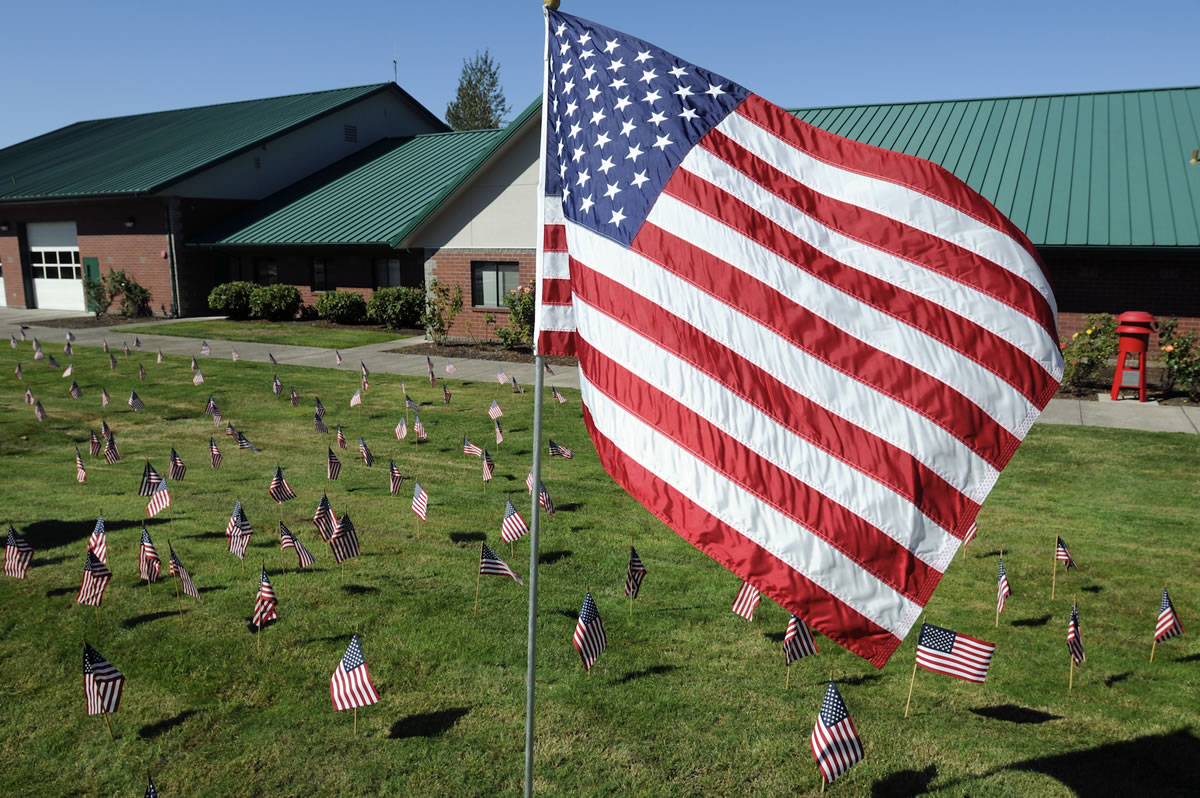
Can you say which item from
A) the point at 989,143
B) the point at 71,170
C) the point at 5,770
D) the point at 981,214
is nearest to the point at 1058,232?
the point at 989,143

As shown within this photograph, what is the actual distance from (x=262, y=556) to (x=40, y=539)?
2.47 meters

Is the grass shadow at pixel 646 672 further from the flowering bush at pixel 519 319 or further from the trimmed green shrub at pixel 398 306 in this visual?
the trimmed green shrub at pixel 398 306

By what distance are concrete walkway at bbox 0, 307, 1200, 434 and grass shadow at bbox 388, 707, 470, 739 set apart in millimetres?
12522

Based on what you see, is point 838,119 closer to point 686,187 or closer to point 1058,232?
point 1058,232

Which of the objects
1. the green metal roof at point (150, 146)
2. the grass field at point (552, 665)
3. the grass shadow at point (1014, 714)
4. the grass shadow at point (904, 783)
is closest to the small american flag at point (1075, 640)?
the grass field at point (552, 665)

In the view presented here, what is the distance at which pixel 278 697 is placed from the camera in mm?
6117

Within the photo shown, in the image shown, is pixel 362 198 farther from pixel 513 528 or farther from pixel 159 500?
pixel 513 528

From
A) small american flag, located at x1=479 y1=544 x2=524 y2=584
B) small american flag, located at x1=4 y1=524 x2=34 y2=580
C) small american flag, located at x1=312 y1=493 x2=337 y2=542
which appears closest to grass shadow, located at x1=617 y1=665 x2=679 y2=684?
small american flag, located at x1=479 y1=544 x2=524 y2=584

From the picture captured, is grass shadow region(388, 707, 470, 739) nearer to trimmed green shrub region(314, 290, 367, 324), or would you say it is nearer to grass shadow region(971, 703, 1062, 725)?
grass shadow region(971, 703, 1062, 725)

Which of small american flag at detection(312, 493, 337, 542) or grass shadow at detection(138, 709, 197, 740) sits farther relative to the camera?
small american flag at detection(312, 493, 337, 542)

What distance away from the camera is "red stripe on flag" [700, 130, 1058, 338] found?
13.4 ft

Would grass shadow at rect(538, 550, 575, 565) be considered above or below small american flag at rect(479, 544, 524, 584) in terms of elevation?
below

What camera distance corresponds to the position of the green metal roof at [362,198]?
99.0 ft

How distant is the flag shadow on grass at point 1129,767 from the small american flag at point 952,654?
598 millimetres
